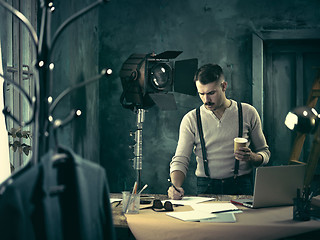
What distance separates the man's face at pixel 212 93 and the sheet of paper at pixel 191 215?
1137mm

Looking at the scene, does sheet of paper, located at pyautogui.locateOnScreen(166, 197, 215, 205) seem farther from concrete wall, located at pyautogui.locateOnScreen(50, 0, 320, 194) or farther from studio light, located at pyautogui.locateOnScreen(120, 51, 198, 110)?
concrete wall, located at pyautogui.locateOnScreen(50, 0, 320, 194)

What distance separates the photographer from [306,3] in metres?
4.20

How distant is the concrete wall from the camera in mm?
4215

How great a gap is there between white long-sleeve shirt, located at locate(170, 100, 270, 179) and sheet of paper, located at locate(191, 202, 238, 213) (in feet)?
2.69

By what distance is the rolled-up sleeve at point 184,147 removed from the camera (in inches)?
109

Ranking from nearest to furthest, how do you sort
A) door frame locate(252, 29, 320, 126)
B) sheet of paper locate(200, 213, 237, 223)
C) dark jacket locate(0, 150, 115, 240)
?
dark jacket locate(0, 150, 115, 240) → sheet of paper locate(200, 213, 237, 223) → door frame locate(252, 29, 320, 126)

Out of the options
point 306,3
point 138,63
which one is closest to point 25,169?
point 138,63

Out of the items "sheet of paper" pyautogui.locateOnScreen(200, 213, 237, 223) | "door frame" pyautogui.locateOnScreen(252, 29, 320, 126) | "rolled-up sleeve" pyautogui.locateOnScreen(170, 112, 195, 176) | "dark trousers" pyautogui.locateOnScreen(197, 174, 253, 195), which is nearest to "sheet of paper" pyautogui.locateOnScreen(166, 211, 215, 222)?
"sheet of paper" pyautogui.locateOnScreen(200, 213, 237, 223)

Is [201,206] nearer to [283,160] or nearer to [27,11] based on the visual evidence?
[27,11]

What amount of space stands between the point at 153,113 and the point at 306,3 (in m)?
2.04

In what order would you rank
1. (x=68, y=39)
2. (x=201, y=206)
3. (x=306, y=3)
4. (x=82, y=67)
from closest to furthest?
(x=201, y=206)
(x=68, y=39)
(x=82, y=67)
(x=306, y=3)

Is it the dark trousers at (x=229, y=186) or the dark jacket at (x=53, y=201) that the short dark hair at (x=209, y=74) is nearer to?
the dark trousers at (x=229, y=186)

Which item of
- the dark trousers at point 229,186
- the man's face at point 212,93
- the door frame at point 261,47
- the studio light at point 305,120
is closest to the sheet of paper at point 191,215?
the studio light at point 305,120

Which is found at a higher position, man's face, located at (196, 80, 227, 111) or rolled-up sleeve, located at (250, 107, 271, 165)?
man's face, located at (196, 80, 227, 111)
